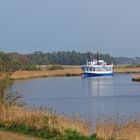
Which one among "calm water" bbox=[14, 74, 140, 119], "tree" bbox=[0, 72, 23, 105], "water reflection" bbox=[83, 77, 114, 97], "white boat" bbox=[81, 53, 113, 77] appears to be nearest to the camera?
"tree" bbox=[0, 72, 23, 105]

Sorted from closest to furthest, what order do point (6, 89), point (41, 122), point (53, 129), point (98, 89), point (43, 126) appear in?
point (53, 129) → point (43, 126) → point (41, 122) → point (6, 89) → point (98, 89)

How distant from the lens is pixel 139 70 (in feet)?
392

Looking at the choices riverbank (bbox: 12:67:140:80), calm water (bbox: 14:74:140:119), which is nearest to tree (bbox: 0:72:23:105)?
calm water (bbox: 14:74:140:119)

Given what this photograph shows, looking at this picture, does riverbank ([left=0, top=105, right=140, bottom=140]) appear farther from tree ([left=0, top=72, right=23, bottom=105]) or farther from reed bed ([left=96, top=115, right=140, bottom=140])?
tree ([left=0, top=72, right=23, bottom=105])

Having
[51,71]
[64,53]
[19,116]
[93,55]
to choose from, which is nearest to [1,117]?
[19,116]

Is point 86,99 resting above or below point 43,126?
below

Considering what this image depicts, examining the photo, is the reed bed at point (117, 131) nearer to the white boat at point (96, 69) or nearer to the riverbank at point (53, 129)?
the riverbank at point (53, 129)

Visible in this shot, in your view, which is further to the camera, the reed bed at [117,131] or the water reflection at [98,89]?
the water reflection at [98,89]

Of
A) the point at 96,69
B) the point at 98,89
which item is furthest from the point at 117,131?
the point at 96,69

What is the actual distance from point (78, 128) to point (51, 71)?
89494 mm

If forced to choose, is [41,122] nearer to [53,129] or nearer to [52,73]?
[53,129]

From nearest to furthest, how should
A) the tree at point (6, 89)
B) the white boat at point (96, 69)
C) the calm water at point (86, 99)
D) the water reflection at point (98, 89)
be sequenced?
1. the tree at point (6, 89)
2. the calm water at point (86, 99)
3. the water reflection at point (98, 89)
4. the white boat at point (96, 69)

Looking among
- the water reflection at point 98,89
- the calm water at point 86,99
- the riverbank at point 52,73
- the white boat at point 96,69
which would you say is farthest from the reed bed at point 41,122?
the white boat at point 96,69

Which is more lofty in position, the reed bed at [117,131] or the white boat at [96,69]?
the white boat at [96,69]
